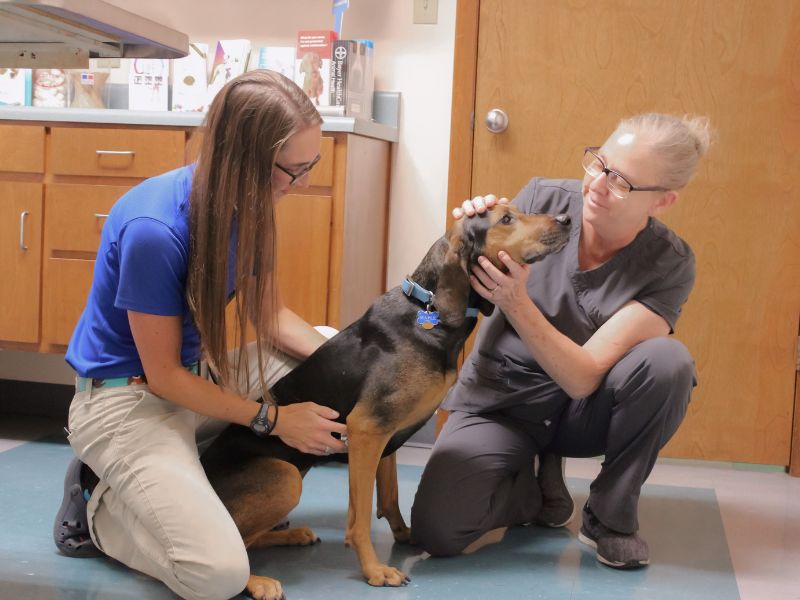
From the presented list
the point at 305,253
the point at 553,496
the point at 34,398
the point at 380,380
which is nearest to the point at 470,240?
the point at 380,380

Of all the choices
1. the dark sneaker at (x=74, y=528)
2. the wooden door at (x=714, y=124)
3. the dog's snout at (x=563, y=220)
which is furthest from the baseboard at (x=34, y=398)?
the dog's snout at (x=563, y=220)

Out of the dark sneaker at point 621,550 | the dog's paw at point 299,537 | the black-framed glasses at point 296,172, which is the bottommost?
the dog's paw at point 299,537

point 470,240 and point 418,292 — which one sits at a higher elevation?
point 470,240

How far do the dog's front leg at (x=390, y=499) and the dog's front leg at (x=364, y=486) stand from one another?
26 centimetres

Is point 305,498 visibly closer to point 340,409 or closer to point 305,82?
point 340,409

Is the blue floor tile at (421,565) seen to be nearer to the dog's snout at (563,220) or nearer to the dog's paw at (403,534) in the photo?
the dog's paw at (403,534)

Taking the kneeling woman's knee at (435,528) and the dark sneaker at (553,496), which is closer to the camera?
the kneeling woman's knee at (435,528)

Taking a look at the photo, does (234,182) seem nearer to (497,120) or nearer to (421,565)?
(421,565)

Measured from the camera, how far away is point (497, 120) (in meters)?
3.66

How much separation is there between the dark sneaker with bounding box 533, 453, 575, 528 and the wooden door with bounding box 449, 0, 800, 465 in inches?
38.6

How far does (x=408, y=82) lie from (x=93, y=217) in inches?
51.6

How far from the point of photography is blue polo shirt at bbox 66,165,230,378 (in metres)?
2.10

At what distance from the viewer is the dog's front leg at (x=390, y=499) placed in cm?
257

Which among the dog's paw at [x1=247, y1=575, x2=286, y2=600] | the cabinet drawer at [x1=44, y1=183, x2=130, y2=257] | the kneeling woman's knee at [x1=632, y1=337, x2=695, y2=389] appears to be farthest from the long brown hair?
the cabinet drawer at [x1=44, y1=183, x2=130, y2=257]
